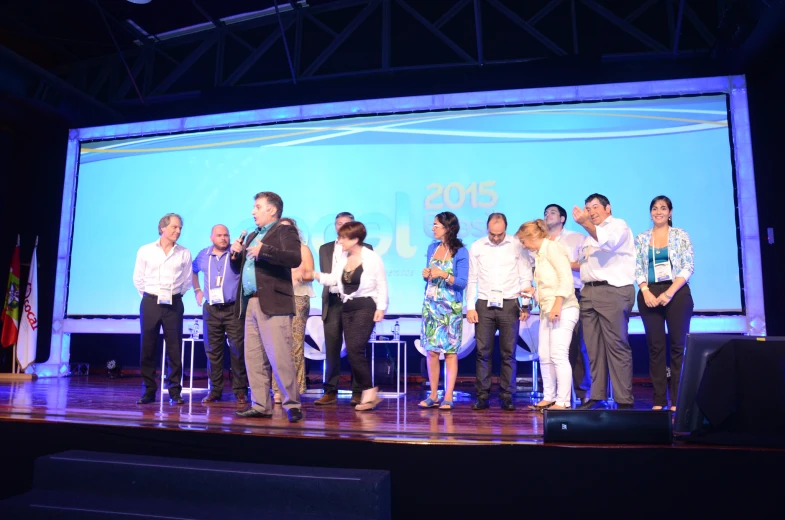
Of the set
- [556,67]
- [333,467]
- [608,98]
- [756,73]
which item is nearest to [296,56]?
[556,67]

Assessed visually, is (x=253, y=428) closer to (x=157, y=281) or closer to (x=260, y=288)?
(x=260, y=288)

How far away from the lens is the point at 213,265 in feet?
15.6

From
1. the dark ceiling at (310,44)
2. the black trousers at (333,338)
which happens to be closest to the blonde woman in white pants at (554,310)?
the black trousers at (333,338)

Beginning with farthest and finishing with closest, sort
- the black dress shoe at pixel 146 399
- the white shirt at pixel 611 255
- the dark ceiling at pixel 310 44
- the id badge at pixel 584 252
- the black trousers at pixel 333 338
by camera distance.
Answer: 1. the dark ceiling at pixel 310 44
2. the black trousers at pixel 333 338
3. the black dress shoe at pixel 146 399
4. the id badge at pixel 584 252
5. the white shirt at pixel 611 255

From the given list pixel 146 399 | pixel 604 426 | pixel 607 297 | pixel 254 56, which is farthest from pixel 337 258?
pixel 254 56

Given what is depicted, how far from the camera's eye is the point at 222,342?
4.75 m

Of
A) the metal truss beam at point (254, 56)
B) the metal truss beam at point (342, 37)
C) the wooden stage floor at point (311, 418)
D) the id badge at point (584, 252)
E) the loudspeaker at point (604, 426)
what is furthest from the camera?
the metal truss beam at point (254, 56)

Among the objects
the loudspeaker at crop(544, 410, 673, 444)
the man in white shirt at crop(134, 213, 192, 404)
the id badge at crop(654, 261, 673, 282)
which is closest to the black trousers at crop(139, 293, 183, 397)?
the man in white shirt at crop(134, 213, 192, 404)

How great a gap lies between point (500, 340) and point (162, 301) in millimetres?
2446

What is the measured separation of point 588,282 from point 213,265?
2.86 m

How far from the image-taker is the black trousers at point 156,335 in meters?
4.32

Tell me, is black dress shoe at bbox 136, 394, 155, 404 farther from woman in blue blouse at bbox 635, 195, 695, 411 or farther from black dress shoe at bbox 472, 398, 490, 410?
woman in blue blouse at bbox 635, 195, 695, 411

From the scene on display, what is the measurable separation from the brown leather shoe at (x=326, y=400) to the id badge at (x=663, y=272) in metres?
2.45

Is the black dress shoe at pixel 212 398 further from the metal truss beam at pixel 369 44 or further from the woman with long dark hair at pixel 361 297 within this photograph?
the metal truss beam at pixel 369 44
